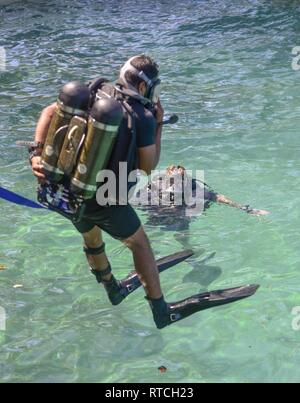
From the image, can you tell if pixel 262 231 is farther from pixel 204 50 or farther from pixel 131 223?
pixel 204 50

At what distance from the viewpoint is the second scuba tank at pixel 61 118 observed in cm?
394

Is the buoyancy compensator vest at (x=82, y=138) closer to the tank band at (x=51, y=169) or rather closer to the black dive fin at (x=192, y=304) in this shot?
the tank band at (x=51, y=169)

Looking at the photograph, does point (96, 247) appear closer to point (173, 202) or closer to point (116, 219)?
point (116, 219)

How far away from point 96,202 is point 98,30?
11.9 meters

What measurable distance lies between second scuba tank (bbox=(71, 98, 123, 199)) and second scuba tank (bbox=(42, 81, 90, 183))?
13 centimetres

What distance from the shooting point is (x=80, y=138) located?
12.8ft

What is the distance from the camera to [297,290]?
17.2 feet

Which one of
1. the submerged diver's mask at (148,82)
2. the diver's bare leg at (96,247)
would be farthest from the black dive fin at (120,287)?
→ the submerged diver's mask at (148,82)

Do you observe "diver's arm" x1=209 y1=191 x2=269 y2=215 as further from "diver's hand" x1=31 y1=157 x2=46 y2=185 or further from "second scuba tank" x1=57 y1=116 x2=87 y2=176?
"second scuba tank" x1=57 y1=116 x2=87 y2=176

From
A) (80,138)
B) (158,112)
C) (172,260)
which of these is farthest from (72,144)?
(172,260)

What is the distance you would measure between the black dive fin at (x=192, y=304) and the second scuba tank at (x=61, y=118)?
1.24 metres

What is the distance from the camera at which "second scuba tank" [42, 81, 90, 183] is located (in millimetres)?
3936

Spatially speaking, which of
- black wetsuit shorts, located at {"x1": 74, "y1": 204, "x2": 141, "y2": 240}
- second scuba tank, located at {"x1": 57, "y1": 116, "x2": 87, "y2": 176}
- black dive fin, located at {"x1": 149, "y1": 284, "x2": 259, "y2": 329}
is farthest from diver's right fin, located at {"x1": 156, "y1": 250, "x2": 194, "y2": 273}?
second scuba tank, located at {"x1": 57, "y1": 116, "x2": 87, "y2": 176}

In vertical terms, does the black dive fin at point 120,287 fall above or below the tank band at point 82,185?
below
